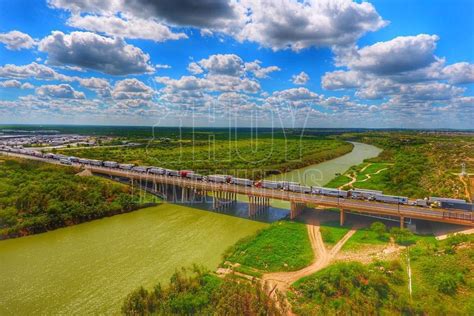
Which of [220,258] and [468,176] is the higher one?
[468,176]

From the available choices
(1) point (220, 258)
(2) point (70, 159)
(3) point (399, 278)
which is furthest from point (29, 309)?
(2) point (70, 159)

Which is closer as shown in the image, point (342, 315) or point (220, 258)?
point (342, 315)

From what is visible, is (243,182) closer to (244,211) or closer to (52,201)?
(244,211)

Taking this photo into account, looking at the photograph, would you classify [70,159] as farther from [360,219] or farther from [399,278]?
[399,278]

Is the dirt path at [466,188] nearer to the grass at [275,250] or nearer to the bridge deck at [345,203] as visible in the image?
the bridge deck at [345,203]

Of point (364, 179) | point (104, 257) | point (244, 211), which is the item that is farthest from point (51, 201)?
point (364, 179)

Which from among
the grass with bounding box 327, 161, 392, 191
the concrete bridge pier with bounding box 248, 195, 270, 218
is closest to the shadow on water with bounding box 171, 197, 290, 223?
the concrete bridge pier with bounding box 248, 195, 270, 218
